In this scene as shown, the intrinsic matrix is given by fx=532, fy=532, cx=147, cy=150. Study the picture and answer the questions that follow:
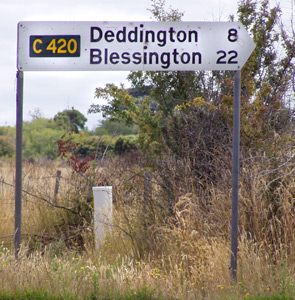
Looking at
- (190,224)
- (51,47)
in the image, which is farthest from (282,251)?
(51,47)

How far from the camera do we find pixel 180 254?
247 inches

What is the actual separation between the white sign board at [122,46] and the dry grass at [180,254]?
1669 millimetres

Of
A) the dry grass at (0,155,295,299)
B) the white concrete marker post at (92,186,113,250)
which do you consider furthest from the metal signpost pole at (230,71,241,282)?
the white concrete marker post at (92,186,113,250)

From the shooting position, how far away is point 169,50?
19.5ft

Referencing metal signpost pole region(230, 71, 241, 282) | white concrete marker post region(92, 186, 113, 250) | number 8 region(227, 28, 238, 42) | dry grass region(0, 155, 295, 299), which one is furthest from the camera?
white concrete marker post region(92, 186, 113, 250)

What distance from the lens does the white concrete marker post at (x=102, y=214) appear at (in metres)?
7.31

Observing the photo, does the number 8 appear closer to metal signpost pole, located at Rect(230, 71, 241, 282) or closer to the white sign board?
the white sign board

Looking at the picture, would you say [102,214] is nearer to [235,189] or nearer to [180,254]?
[180,254]

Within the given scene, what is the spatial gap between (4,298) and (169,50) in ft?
10.3

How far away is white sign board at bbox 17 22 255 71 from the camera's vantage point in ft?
19.5

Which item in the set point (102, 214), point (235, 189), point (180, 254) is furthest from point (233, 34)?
point (102, 214)

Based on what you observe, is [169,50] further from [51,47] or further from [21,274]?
[21,274]

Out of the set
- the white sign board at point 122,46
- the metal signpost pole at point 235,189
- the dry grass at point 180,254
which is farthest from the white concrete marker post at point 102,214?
the white sign board at point 122,46

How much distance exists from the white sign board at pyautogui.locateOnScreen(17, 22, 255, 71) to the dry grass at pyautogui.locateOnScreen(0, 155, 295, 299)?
5.47 ft
